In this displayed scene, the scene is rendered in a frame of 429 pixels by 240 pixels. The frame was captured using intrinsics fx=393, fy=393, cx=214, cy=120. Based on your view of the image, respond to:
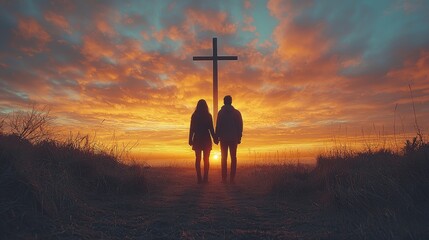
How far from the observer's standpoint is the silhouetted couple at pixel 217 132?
11258 millimetres

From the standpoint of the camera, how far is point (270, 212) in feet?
21.0

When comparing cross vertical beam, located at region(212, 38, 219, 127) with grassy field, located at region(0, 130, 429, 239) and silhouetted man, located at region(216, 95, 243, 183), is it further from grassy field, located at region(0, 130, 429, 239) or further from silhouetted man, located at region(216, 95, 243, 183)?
grassy field, located at region(0, 130, 429, 239)

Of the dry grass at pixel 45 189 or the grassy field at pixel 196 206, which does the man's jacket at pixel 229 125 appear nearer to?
the grassy field at pixel 196 206

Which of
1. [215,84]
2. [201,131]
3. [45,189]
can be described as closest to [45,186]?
[45,189]

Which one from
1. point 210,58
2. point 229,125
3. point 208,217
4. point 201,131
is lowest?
point 208,217

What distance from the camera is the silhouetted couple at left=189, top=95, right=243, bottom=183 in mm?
11258

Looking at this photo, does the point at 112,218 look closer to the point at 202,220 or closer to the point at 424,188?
the point at 202,220

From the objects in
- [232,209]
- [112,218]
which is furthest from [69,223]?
[232,209]

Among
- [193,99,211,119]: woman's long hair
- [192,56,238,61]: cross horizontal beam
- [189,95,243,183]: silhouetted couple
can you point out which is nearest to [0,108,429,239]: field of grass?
[189,95,243,183]: silhouetted couple

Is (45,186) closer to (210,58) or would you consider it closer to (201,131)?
(201,131)

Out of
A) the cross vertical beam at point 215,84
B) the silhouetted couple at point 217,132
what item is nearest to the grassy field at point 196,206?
the silhouetted couple at point 217,132

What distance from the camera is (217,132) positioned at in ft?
38.2

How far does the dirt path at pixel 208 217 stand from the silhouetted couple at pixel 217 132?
2749 millimetres

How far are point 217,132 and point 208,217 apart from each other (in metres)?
5.91
